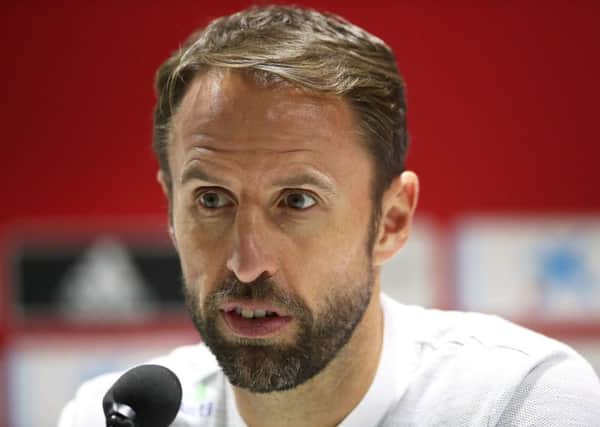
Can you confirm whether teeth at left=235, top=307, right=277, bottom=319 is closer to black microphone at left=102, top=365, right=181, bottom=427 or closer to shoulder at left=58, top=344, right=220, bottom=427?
black microphone at left=102, top=365, right=181, bottom=427

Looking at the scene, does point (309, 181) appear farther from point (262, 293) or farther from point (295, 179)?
point (262, 293)

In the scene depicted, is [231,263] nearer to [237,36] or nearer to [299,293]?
[299,293]

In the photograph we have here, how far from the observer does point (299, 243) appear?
1.65m

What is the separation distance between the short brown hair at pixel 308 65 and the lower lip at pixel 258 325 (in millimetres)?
324

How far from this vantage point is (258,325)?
1.65 metres

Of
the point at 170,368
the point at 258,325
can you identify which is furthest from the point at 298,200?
the point at 170,368

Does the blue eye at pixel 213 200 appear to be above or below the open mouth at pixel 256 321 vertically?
above

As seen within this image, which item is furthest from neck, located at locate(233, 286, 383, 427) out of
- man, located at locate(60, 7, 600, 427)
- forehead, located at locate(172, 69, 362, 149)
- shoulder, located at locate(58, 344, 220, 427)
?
forehead, located at locate(172, 69, 362, 149)

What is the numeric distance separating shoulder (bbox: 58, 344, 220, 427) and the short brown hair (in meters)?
0.43

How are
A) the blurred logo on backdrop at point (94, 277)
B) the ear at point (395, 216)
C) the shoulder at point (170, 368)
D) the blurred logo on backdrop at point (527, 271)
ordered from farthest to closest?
the blurred logo on backdrop at point (527, 271), the blurred logo on backdrop at point (94, 277), the shoulder at point (170, 368), the ear at point (395, 216)

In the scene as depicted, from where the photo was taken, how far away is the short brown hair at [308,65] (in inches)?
67.2

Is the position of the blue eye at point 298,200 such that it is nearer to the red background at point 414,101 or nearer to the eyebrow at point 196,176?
the eyebrow at point 196,176

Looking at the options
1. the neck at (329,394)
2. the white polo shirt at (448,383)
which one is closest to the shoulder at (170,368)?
the white polo shirt at (448,383)

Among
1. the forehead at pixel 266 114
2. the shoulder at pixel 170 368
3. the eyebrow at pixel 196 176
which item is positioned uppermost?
the forehead at pixel 266 114
